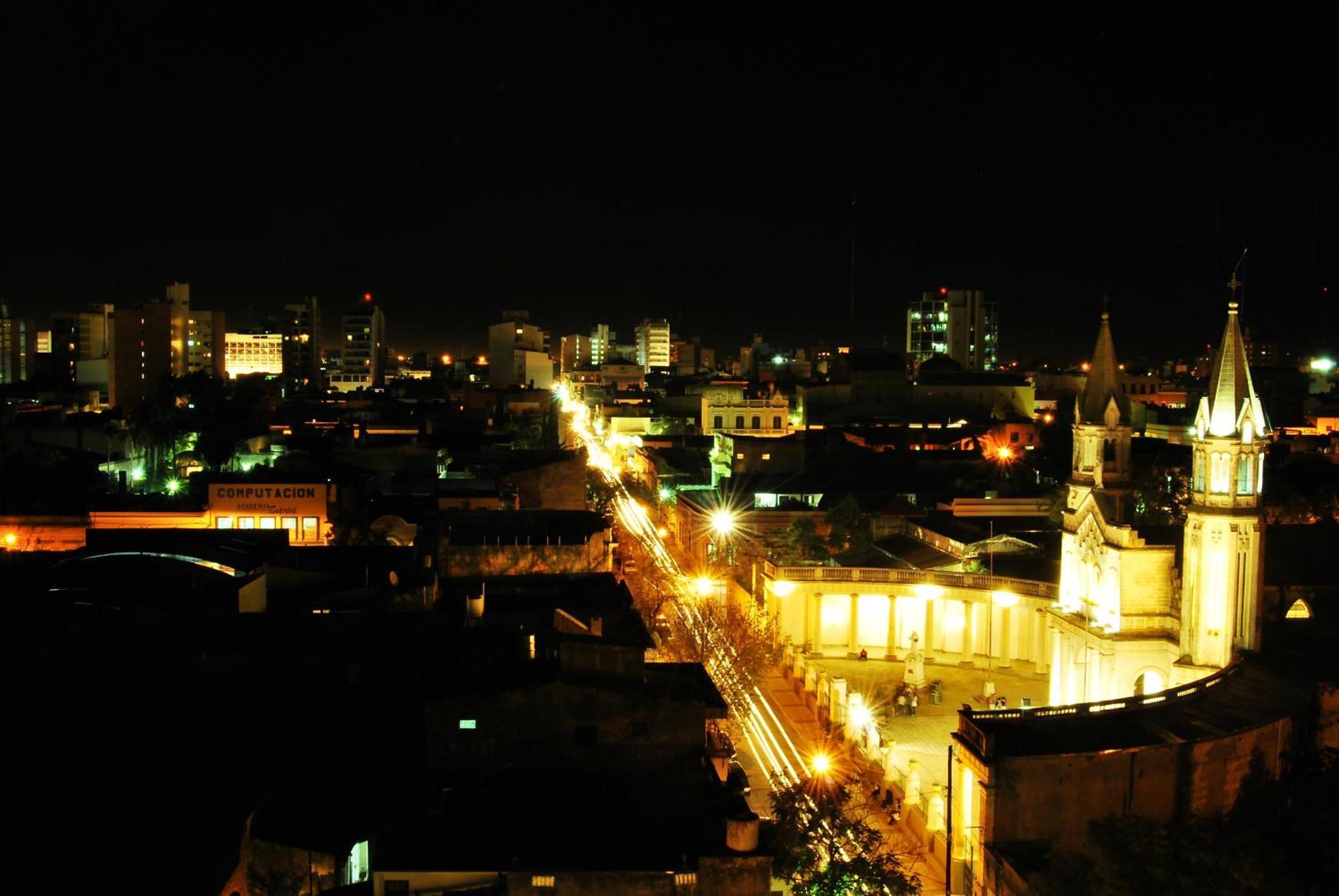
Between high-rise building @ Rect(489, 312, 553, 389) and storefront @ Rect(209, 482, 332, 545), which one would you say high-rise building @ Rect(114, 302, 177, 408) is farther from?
storefront @ Rect(209, 482, 332, 545)

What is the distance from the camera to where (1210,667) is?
34.0 meters

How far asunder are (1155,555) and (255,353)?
169 meters

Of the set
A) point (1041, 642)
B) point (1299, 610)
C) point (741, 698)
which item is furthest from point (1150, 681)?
point (741, 698)

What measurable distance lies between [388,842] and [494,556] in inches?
958

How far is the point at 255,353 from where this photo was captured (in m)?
188

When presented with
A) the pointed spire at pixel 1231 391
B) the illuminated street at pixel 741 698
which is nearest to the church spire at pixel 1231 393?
the pointed spire at pixel 1231 391

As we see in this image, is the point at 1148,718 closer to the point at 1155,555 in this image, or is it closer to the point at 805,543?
the point at 1155,555

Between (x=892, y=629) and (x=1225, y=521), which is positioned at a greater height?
(x=1225, y=521)

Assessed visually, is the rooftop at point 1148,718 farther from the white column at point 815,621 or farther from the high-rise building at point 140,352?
the high-rise building at point 140,352

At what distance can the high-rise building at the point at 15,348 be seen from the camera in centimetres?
16588

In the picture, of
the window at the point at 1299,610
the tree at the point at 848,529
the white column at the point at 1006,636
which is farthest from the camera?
the tree at the point at 848,529

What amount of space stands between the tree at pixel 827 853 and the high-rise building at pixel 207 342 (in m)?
151

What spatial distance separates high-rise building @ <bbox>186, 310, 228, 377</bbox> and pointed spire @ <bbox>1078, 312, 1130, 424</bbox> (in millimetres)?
139998

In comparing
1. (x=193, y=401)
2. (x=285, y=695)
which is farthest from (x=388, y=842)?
(x=193, y=401)
